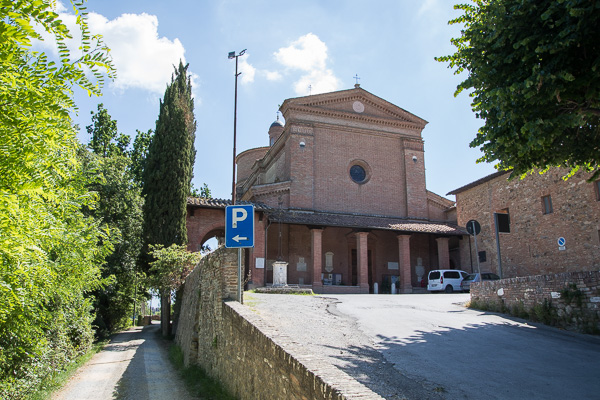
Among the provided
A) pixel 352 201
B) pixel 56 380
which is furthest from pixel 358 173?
pixel 56 380

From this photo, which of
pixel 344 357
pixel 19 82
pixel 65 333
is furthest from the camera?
pixel 65 333

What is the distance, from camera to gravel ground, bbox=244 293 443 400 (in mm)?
5020

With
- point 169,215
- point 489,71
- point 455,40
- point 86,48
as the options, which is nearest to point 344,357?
point 489,71

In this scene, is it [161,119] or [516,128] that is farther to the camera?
[161,119]

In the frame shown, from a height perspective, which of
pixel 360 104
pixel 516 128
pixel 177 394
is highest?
pixel 360 104

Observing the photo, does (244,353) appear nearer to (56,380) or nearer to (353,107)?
(56,380)

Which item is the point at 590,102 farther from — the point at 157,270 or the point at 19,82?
the point at 157,270

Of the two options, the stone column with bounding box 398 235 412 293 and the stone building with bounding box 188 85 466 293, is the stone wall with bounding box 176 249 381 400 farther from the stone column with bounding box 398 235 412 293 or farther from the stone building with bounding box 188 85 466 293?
the stone column with bounding box 398 235 412 293

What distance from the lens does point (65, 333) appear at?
12.4 m

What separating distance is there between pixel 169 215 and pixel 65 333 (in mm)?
7748

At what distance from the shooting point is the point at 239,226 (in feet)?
24.8

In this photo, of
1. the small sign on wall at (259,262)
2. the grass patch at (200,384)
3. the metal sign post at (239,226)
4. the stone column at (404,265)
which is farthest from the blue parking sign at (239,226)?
the stone column at (404,265)

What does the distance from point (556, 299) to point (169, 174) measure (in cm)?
1596

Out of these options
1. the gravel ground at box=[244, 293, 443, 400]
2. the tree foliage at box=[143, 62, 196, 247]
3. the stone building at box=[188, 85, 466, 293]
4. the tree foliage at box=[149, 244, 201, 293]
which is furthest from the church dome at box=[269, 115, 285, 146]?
the gravel ground at box=[244, 293, 443, 400]
